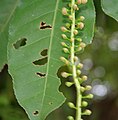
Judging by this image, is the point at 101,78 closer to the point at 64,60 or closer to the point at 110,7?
the point at 110,7

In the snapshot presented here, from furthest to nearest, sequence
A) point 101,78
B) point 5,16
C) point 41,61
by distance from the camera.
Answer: point 101,78, point 5,16, point 41,61

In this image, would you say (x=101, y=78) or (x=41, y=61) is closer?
(x=41, y=61)

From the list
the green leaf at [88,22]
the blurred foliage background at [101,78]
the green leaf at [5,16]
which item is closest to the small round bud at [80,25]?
the green leaf at [88,22]

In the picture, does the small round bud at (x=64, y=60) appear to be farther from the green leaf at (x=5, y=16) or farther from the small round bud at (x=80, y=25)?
the green leaf at (x=5, y=16)

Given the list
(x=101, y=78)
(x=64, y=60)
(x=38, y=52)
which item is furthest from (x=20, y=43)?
(x=101, y=78)

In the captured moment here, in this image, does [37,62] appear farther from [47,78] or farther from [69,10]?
[69,10]

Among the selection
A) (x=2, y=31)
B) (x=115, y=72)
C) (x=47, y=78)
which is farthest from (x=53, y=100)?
(x=115, y=72)
